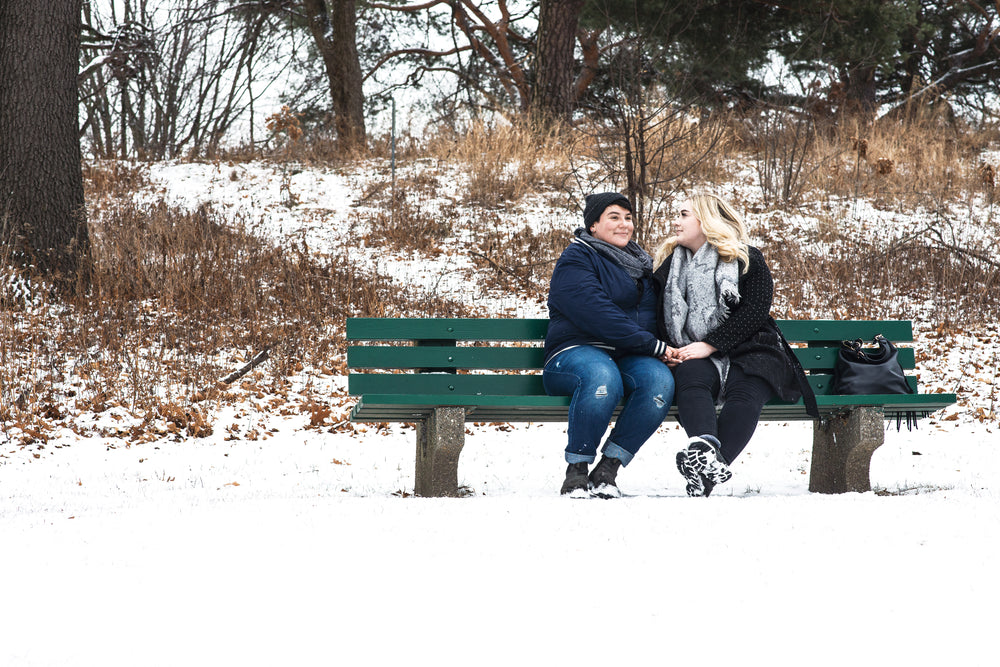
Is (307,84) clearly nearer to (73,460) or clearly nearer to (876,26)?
(876,26)

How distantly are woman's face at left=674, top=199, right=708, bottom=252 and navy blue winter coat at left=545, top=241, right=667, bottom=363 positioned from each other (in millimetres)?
274

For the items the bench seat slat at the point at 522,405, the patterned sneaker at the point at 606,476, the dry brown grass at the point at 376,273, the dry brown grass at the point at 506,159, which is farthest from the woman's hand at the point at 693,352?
the dry brown grass at the point at 506,159

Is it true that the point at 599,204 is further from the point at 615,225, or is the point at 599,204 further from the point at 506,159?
the point at 506,159

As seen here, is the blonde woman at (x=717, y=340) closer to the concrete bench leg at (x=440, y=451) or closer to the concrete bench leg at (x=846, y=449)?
the concrete bench leg at (x=846, y=449)

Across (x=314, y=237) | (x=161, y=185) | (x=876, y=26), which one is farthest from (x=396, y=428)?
(x=876, y=26)

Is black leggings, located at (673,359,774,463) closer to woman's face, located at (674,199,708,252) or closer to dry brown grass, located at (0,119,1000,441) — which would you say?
woman's face, located at (674,199,708,252)

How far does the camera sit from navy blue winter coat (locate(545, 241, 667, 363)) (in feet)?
13.2

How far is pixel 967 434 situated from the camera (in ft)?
19.5

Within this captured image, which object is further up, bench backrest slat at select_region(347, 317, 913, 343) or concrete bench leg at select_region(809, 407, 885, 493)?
bench backrest slat at select_region(347, 317, 913, 343)

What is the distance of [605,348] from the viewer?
4121mm

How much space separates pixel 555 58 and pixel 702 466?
27.2ft

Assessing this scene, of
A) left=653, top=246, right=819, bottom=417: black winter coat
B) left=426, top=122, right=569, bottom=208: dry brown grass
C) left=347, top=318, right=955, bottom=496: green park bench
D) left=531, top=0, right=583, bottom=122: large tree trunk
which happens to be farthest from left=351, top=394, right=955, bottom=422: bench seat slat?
left=531, top=0, right=583, bottom=122: large tree trunk

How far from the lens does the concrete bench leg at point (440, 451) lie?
13.1 feet

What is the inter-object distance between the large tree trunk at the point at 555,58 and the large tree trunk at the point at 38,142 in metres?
5.19
